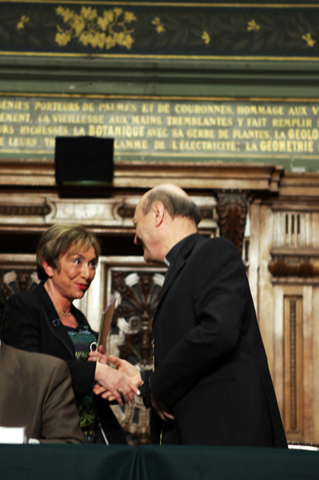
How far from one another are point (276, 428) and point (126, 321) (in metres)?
2.93

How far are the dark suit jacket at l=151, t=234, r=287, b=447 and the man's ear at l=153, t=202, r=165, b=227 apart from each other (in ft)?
0.87

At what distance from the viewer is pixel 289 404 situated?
448 centimetres

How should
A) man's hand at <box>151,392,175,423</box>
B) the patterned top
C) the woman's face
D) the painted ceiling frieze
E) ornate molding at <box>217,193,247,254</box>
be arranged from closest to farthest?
man's hand at <box>151,392,175,423</box>, the patterned top, the woman's face, ornate molding at <box>217,193,247,254</box>, the painted ceiling frieze

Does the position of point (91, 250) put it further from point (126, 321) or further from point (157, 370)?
point (126, 321)

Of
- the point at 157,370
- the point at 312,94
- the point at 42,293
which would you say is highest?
the point at 312,94

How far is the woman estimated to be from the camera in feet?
8.05

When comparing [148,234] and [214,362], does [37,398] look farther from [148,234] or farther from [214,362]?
[148,234]

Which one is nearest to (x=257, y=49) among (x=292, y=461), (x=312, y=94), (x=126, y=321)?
(x=312, y=94)

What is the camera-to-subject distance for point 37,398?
6.13ft

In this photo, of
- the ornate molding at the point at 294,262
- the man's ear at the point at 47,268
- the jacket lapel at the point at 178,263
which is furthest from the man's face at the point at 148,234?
the ornate molding at the point at 294,262

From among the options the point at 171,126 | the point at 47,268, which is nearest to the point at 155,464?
the point at 47,268

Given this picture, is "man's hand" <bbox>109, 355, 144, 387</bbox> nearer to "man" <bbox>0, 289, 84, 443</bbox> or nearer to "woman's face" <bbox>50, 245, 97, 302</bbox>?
"woman's face" <bbox>50, 245, 97, 302</bbox>

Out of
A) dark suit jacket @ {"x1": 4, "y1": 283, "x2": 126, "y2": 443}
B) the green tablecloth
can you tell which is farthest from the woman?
the green tablecloth

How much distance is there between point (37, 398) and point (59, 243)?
1030 mm
